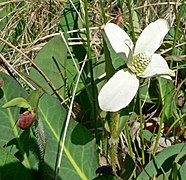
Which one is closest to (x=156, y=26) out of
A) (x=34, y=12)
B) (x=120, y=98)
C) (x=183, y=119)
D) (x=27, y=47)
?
(x=120, y=98)

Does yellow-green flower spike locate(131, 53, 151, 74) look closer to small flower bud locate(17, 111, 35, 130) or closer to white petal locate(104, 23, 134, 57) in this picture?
white petal locate(104, 23, 134, 57)

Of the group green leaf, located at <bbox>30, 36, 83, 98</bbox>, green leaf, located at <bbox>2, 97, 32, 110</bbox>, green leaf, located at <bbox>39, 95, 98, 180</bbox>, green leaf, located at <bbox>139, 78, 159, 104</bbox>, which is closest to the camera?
green leaf, located at <bbox>2, 97, 32, 110</bbox>

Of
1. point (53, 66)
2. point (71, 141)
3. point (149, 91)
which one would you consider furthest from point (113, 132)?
point (149, 91)

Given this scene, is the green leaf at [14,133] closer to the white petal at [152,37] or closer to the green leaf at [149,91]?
the white petal at [152,37]

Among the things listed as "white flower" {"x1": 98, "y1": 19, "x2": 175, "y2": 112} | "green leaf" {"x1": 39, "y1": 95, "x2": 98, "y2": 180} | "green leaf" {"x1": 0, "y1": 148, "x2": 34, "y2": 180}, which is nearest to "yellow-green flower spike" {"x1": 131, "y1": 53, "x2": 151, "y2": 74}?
"white flower" {"x1": 98, "y1": 19, "x2": 175, "y2": 112}

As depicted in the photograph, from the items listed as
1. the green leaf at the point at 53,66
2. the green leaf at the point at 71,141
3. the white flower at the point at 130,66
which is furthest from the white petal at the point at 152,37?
the green leaf at the point at 53,66

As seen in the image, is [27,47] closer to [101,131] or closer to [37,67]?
[37,67]

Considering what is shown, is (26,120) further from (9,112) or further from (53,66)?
(53,66)
